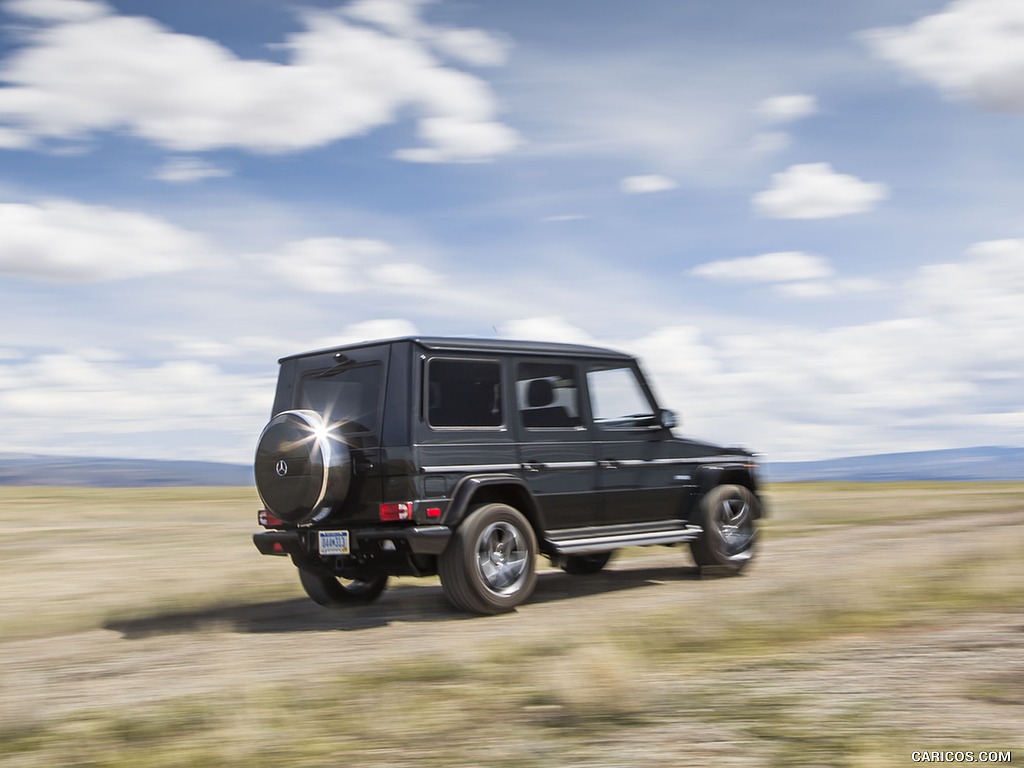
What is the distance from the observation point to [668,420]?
9.75 m

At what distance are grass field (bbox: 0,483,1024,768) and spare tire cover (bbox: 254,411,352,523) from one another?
892 mm

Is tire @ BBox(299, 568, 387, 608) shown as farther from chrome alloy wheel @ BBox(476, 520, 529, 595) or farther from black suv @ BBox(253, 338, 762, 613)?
chrome alloy wheel @ BBox(476, 520, 529, 595)

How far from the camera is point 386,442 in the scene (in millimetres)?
7898

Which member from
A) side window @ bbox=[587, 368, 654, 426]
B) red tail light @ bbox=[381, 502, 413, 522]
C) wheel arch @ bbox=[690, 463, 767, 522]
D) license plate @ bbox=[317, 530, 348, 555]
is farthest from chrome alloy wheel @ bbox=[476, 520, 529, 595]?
wheel arch @ bbox=[690, 463, 767, 522]

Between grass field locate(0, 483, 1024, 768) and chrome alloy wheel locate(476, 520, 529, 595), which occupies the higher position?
chrome alloy wheel locate(476, 520, 529, 595)

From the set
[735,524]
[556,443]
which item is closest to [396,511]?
[556,443]

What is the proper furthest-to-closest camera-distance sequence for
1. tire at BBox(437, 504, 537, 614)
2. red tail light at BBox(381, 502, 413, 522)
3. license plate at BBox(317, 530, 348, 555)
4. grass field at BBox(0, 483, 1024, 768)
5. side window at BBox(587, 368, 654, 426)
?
side window at BBox(587, 368, 654, 426), license plate at BBox(317, 530, 348, 555), tire at BBox(437, 504, 537, 614), red tail light at BBox(381, 502, 413, 522), grass field at BBox(0, 483, 1024, 768)

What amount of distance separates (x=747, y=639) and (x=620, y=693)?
1703 millimetres

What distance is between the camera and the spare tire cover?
25.8 ft

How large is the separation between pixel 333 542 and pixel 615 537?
2.37 meters

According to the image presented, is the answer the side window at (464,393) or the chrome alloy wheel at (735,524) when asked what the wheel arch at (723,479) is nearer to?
the chrome alloy wheel at (735,524)

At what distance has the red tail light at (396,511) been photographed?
25.1ft

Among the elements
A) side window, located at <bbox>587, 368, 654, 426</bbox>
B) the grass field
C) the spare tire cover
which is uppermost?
side window, located at <bbox>587, 368, 654, 426</bbox>

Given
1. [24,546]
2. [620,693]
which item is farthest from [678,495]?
[24,546]
